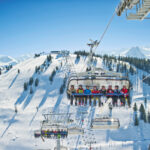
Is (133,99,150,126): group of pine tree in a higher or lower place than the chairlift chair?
lower

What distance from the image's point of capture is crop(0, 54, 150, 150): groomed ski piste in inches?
2311

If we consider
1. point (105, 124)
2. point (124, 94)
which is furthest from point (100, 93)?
point (105, 124)

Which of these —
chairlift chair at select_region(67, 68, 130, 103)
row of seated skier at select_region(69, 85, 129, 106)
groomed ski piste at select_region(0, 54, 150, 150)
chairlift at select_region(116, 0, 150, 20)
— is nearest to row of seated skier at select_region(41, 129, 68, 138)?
groomed ski piste at select_region(0, 54, 150, 150)

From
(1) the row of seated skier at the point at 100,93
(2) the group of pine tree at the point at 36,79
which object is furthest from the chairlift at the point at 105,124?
(2) the group of pine tree at the point at 36,79

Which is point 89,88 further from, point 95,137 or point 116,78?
point 95,137

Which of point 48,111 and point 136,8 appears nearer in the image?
point 136,8

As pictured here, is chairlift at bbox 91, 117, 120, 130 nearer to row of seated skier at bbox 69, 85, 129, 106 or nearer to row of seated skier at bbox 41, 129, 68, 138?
row of seated skier at bbox 41, 129, 68, 138

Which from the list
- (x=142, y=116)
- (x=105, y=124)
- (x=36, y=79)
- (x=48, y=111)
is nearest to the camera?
(x=105, y=124)

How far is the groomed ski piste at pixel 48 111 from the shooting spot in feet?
193

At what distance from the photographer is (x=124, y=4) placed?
7051mm

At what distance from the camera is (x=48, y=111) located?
91.1 meters

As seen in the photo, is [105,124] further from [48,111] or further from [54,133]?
[48,111]

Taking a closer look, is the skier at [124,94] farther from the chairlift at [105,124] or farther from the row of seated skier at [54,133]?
the row of seated skier at [54,133]

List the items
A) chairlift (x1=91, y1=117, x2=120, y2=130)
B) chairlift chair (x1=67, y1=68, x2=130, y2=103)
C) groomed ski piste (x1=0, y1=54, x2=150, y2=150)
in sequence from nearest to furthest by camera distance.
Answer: chairlift chair (x1=67, y1=68, x2=130, y2=103) < chairlift (x1=91, y1=117, x2=120, y2=130) < groomed ski piste (x1=0, y1=54, x2=150, y2=150)
